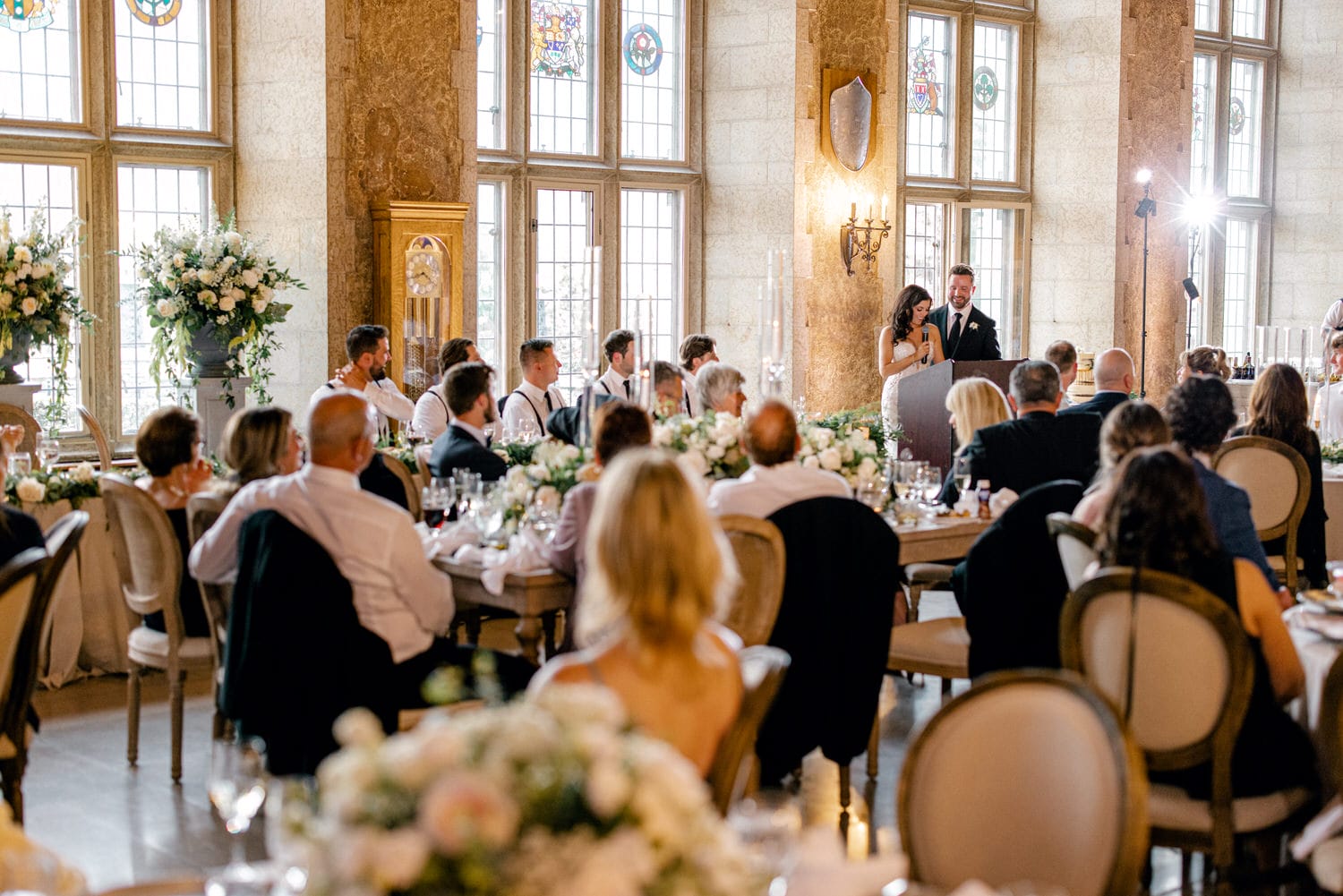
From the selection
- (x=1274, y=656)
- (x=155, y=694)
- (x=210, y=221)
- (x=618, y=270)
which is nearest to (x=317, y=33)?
(x=210, y=221)

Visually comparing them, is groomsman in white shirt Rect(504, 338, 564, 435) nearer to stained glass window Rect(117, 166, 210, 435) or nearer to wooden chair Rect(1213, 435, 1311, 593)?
stained glass window Rect(117, 166, 210, 435)

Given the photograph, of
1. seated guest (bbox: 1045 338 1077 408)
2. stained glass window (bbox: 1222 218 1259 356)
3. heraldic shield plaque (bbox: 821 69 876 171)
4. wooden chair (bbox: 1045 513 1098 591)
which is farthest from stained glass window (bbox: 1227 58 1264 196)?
wooden chair (bbox: 1045 513 1098 591)

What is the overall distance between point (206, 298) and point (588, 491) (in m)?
4.39

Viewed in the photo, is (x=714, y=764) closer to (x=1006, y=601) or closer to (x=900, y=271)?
(x=1006, y=601)

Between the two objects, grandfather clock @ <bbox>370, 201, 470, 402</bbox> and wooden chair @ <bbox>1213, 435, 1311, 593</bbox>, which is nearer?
wooden chair @ <bbox>1213, 435, 1311, 593</bbox>

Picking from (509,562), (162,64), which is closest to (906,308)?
(162,64)

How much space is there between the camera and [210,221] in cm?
986

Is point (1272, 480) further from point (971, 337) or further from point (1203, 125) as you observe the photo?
→ point (1203, 125)

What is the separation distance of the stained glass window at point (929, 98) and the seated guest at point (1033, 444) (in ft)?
22.9

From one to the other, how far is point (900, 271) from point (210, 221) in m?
5.34

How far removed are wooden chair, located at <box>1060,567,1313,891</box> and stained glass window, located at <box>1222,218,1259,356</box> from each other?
12.9 metres

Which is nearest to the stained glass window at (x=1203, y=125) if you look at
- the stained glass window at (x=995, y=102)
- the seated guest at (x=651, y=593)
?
the stained glass window at (x=995, y=102)

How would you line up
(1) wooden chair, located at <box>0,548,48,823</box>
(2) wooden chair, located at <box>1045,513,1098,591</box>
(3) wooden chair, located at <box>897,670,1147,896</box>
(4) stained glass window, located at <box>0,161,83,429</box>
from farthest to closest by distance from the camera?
(4) stained glass window, located at <box>0,161,83,429</box>
(2) wooden chair, located at <box>1045,513,1098,591</box>
(1) wooden chair, located at <box>0,548,48,823</box>
(3) wooden chair, located at <box>897,670,1147,896</box>

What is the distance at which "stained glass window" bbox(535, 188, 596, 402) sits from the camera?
453 inches
